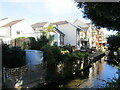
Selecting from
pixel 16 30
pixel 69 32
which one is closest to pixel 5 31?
pixel 16 30

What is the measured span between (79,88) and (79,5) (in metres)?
6.69

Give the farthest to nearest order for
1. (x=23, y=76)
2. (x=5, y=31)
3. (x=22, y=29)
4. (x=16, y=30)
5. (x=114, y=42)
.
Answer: (x=114, y=42) < (x=22, y=29) < (x=16, y=30) < (x=5, y=31) < (x=23, y=76)

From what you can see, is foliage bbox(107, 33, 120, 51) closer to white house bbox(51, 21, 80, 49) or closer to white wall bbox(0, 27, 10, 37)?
white house bbox(51, 21, 80, 49)

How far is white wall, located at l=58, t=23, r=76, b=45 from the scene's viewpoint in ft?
109

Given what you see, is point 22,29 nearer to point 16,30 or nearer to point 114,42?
point 16,30

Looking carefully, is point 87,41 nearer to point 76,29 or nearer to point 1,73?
point 76,29

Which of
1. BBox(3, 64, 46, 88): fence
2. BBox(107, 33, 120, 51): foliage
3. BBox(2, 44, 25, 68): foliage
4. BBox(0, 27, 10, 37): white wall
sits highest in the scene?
BBox(0, 27, 10, 37): white wall

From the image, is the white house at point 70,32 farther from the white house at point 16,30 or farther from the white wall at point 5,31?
the white wall at point 5,31

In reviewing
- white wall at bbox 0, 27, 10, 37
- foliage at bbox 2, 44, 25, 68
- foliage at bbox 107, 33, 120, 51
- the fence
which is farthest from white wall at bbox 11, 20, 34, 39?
foliage at bbox 107, 33, 120, 51

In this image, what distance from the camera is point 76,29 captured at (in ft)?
108

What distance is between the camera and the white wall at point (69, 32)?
33.1 m

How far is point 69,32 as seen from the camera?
3347cm

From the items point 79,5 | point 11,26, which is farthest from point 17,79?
point 11,26

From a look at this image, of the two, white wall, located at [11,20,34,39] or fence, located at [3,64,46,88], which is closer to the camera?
fence, located at [3,64,46,88]
